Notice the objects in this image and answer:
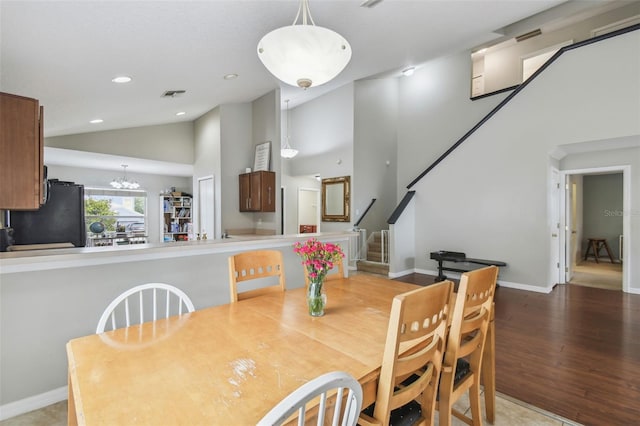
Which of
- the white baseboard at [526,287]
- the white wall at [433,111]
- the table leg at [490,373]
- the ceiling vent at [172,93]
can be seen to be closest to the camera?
the table leg at [490,373]

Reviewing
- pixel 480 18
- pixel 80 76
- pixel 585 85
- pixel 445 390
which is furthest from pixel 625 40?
pixel 80 76

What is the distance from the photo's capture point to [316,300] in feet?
5.13

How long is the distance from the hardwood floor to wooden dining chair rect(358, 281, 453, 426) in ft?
4.47

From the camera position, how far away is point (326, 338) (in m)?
1.30

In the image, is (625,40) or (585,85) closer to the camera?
(625,40)

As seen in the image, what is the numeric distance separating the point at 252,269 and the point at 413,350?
113 cm

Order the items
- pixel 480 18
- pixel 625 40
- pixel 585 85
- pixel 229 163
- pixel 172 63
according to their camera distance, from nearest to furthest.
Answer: pixel 172 63 → pixel 480 18 → pixel 625 40 → pixel 585 85 → pixel 229 163

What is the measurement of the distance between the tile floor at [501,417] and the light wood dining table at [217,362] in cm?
103

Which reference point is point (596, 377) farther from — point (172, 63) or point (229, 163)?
point (229, 163)

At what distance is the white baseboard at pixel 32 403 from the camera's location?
186 centimetres

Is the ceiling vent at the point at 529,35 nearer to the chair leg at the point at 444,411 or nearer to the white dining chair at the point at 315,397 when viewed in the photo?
the chair leg at the point at 444,411

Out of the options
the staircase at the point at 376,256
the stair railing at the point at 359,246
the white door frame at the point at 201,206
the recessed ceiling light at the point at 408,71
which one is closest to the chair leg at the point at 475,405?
the staircase at the point at 376,256

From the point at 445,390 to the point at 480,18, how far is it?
13.7 feet

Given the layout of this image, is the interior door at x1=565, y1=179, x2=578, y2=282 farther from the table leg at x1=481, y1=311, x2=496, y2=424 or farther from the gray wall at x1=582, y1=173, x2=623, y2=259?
the table leg at x1=481, y1=311, x2=496, y2=424
